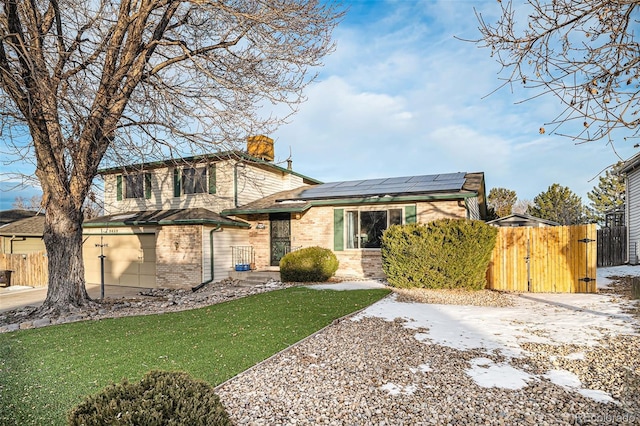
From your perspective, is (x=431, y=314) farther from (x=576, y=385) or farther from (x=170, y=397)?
(x=170, y=397)

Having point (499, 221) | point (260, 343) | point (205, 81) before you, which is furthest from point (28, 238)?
point (499, 221)

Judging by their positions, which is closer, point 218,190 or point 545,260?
point 545,260

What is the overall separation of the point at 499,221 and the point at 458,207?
990 centimetres

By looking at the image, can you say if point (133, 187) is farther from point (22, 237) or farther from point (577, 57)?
point (577, 57)

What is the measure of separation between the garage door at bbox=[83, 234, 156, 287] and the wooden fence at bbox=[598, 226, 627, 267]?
19430 millimetres

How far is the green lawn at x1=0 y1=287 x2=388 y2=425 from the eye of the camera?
3.67m

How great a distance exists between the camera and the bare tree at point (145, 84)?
7777 millimetres

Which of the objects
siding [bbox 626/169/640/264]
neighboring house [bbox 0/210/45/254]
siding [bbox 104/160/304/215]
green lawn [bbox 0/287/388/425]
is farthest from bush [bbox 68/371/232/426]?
neighboring house [bbox 0/210/45/254]

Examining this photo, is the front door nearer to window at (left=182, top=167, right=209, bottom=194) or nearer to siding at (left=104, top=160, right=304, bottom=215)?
siding at (left=104, top=160, right=304, bottom=215)

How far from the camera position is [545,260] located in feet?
32.8

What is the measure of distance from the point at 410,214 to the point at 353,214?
2058 millimetres

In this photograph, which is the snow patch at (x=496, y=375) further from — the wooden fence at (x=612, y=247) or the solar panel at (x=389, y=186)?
the wooden fence at (x=612, y=247)

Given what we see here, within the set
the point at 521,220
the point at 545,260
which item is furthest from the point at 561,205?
the point at 545,260

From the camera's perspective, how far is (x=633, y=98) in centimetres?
288
